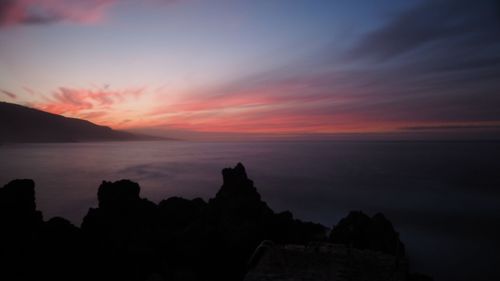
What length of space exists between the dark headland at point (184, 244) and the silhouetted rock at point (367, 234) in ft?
0.17

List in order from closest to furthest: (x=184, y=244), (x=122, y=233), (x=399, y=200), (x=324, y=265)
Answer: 1. (x=324, y=265)
2. (x=184, y=244)
3. (x=122, y=233)
4. (x=399, y=200)

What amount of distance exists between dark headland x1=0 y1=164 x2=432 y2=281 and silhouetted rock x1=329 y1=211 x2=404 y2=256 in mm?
51

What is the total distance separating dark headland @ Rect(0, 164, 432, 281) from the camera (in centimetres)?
905

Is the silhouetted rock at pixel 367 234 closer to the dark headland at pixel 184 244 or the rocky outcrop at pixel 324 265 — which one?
the dark headland at pixel 184 244

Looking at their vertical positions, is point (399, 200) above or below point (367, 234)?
below

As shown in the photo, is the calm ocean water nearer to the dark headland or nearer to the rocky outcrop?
the dark headland

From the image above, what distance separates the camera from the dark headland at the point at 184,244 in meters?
9.05

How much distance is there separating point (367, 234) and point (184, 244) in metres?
9.59

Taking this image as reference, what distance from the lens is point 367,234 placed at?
1596cm

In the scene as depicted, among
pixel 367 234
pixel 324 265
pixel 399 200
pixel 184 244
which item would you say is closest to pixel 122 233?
pixel 184 244

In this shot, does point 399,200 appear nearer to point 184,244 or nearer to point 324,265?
point 184,244

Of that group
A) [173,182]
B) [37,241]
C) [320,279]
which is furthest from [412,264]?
[173,182]

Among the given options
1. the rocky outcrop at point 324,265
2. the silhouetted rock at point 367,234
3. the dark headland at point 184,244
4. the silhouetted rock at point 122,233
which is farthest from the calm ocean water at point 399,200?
the silhouetted rock at point 122,233

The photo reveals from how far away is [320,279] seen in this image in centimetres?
818
